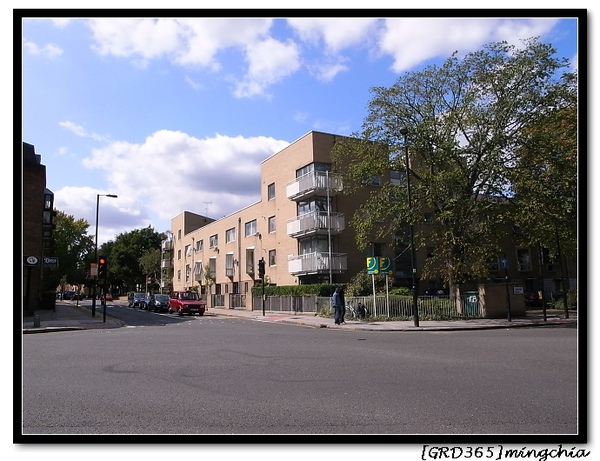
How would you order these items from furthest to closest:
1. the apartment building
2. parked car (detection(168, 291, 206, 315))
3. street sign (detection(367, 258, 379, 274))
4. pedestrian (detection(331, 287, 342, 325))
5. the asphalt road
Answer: parked car (detection(168, 291, 206, 315)) → the apartment building → street sign (detection(367, 258, 379, 274)) → pedestrian (detection(331, 287, 342, 325)) → the asphalt road

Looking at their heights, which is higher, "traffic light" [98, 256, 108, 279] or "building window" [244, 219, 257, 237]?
"building window" [244, 219, 257, 237]

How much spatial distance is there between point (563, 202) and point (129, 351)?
1847 cm

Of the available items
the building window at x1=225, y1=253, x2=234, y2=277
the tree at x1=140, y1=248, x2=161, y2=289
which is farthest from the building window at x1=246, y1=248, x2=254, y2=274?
the tree at x1=140, y1=248, x2=161, y2=289

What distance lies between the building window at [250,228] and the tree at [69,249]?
82.5ft

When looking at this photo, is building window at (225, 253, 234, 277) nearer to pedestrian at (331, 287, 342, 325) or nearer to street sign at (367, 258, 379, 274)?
street sign at (367, 258, 379, 274)

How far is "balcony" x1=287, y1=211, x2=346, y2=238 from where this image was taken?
3362cm

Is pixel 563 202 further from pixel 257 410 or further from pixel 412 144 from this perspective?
pixel 257 410

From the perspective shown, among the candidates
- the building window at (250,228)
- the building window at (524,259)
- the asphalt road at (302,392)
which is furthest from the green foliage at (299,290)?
the building window at (524,259)

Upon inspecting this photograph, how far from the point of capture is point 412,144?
980 inches

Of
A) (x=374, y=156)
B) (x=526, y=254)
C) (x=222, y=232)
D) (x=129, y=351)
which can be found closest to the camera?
(x=129, y=351)

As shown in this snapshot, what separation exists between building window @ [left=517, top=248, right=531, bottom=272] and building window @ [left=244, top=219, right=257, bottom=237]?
23939 millimetres

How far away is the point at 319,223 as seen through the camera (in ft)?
110

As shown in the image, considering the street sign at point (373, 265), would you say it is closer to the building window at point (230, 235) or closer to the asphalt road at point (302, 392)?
the asphalt road at point (302, 392)

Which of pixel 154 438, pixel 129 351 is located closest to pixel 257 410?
pixel 154 438
